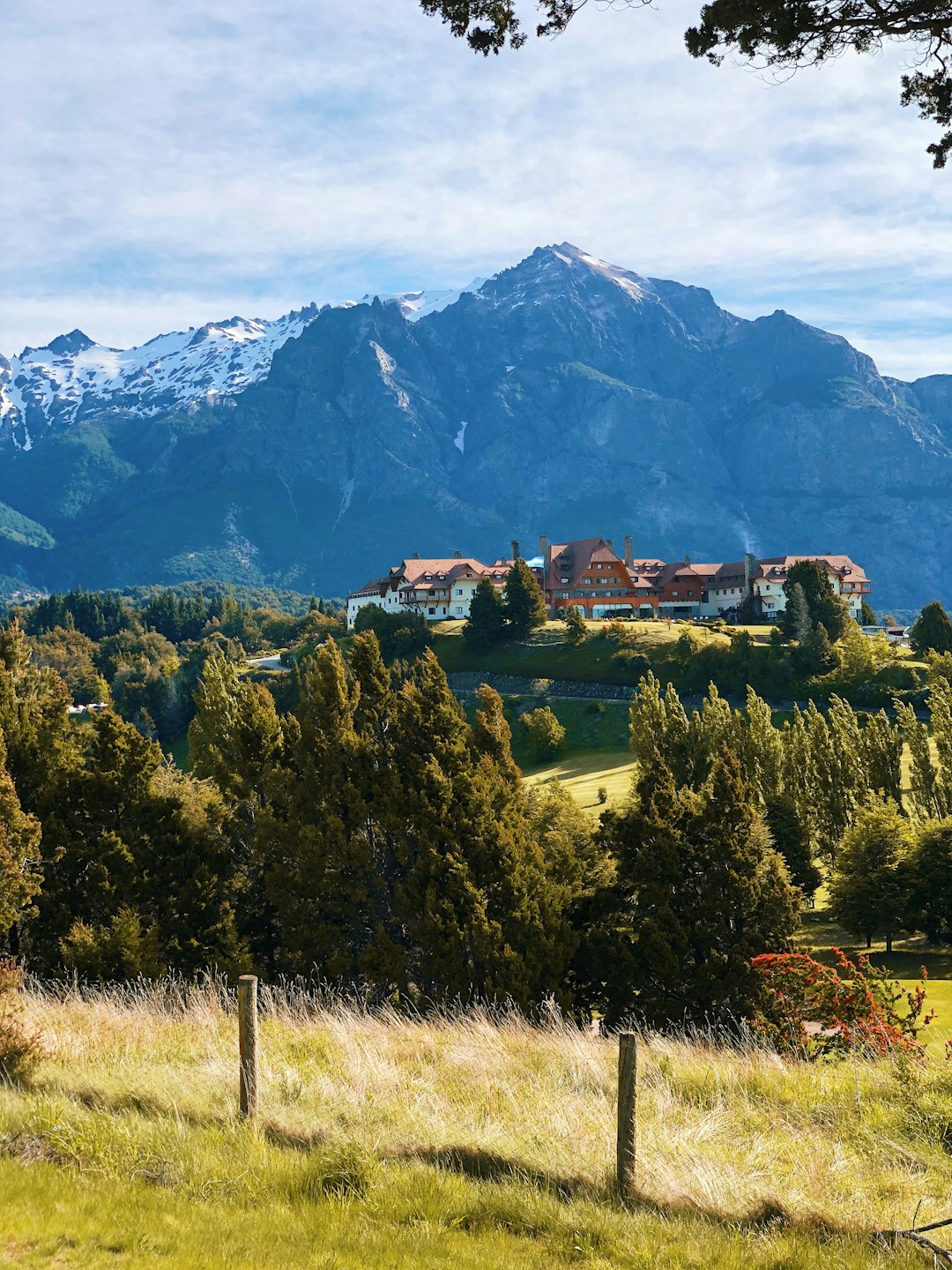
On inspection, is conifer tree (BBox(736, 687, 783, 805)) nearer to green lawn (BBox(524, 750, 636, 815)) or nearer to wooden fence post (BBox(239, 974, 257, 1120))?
green lawn (BBox(524, 750, 636, 815))

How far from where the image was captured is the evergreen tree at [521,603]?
111m

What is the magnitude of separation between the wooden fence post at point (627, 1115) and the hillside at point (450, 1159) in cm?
21

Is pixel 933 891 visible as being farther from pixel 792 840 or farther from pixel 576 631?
pixel 576 631

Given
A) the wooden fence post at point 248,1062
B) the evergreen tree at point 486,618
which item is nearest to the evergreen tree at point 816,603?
the evergreen tree at point 486,618

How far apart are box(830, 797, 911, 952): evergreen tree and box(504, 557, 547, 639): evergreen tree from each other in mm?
68505

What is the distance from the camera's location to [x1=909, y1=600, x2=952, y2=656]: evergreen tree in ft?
324

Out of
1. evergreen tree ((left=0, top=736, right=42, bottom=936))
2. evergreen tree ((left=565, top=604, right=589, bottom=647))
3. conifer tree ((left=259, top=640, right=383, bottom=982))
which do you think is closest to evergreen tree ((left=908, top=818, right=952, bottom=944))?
conifer tree ((left=259, top=640, right=383, bottom=982))

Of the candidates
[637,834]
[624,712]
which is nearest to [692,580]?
[624,712]

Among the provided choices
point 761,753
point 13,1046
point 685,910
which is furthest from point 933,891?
point 13,1046

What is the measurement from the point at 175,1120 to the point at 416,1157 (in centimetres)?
273

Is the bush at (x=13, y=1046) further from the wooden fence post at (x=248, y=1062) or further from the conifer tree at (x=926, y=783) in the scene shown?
the conifer tree at (x=926, y=783)

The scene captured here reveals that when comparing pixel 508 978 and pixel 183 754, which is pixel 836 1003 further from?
pixel 183 754

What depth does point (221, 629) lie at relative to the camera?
183m

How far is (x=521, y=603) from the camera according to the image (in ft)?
364
